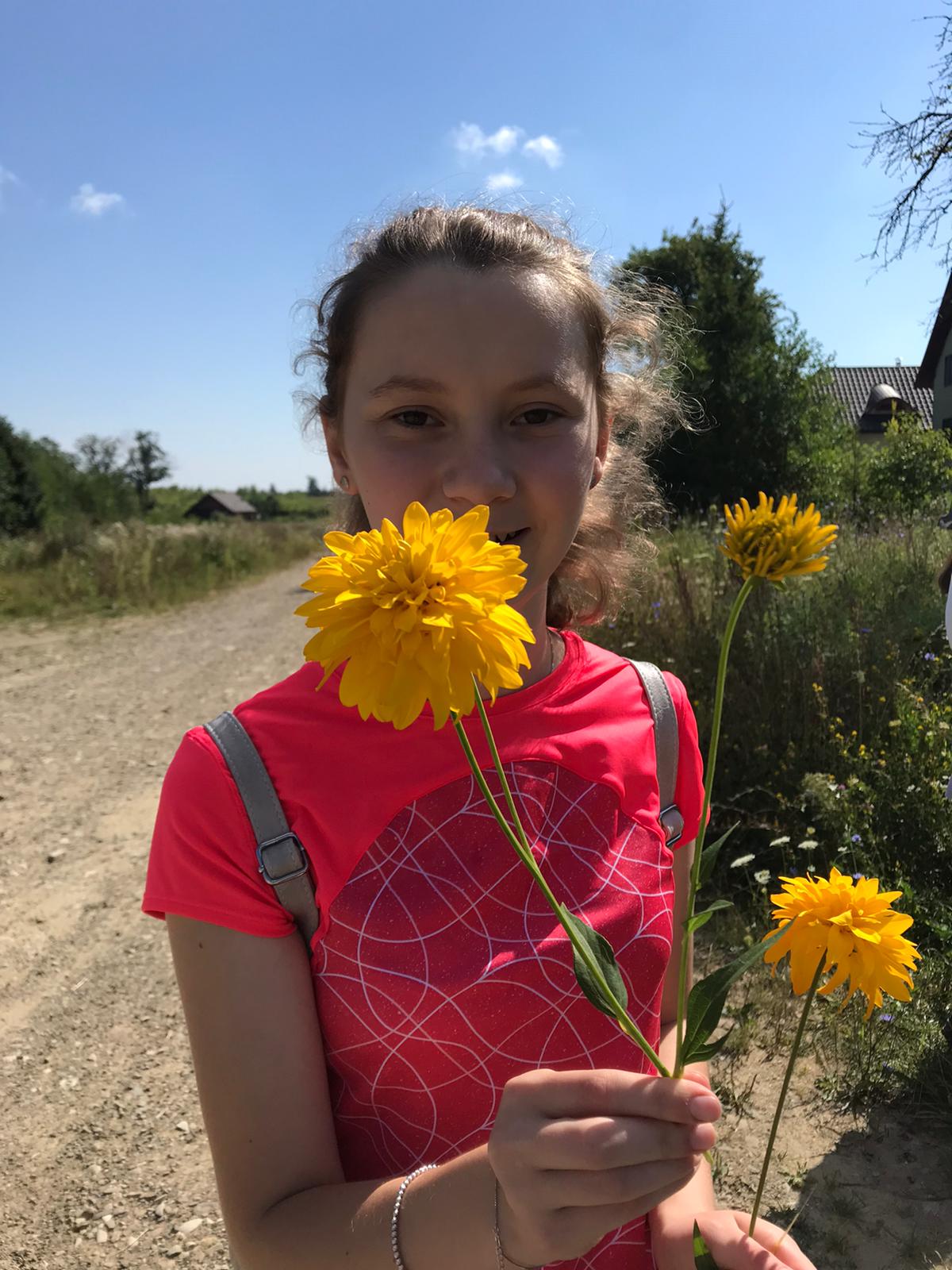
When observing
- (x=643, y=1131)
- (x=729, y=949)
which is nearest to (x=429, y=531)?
(x=643, y=1131)

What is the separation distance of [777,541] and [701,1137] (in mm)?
653

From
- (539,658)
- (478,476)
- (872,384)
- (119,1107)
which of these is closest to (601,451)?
(539,658)

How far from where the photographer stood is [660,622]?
5062 millimetres

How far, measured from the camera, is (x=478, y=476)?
44.0 inches

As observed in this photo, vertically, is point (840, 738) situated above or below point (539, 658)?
below

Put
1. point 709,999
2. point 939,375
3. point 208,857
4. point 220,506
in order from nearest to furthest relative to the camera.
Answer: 1. point 709,999
2. point 208,857
3. point 939,375
4. point 220,506

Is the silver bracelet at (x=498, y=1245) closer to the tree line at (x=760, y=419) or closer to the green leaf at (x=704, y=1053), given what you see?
the green leaf at (x=704, y=1053)

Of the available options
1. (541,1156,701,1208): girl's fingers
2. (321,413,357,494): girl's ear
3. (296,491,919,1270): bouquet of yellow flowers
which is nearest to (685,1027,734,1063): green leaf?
(296,491,919,1270): bouquet of yellow flowers

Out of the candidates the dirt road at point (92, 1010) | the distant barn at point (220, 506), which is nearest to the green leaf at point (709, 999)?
the dirt road at point (92, 1010)

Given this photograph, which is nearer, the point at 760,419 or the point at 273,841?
the point at 273,841

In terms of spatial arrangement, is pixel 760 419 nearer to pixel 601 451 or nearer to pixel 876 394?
pixel 601 451

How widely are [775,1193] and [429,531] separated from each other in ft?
8.96

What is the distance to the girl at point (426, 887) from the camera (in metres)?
1.09

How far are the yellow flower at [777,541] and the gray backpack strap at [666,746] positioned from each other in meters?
0.51
